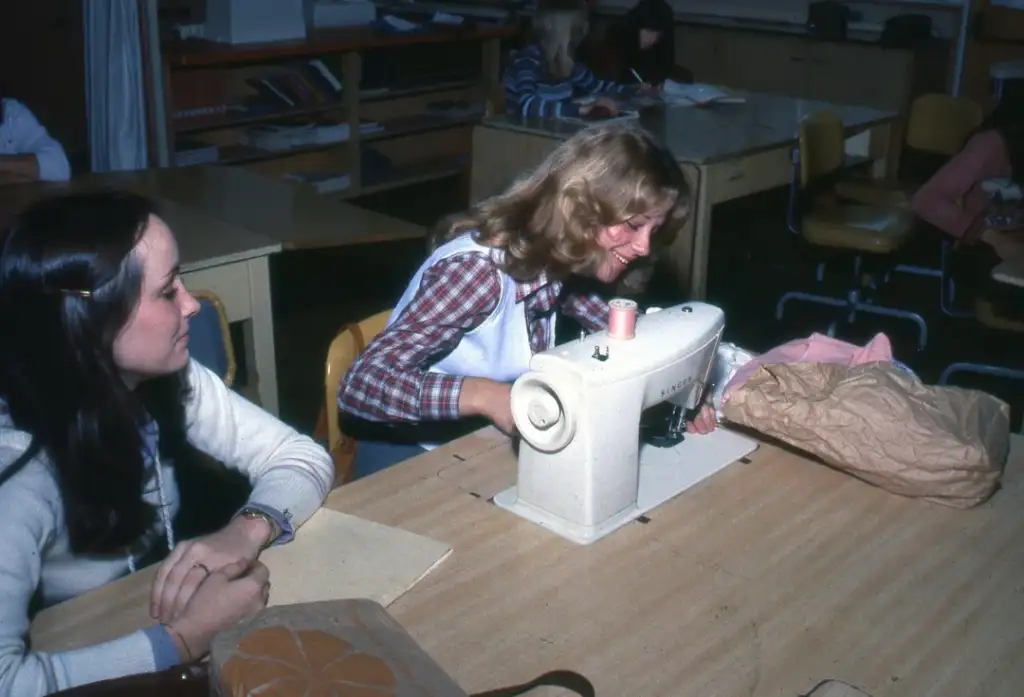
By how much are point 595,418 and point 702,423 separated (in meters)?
0.36

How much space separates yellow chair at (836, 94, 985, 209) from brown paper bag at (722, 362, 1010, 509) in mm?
2532

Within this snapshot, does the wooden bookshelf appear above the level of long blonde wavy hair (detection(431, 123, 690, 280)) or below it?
below

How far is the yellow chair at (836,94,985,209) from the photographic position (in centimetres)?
379

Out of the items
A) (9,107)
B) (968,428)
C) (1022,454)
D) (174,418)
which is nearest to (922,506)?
(968,428)

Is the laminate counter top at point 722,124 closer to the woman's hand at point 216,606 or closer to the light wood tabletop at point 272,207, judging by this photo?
the light wood tabletop at point 272,207

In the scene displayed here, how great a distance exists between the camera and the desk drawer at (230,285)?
2.20 m

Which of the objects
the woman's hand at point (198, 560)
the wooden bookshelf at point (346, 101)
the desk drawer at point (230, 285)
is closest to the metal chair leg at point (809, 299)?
the wooden bookshelf at point (346, 101)

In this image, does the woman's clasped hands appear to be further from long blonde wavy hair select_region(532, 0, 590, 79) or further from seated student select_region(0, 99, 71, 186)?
long blonde wavy hair select_region(532, 0, 590, 79)

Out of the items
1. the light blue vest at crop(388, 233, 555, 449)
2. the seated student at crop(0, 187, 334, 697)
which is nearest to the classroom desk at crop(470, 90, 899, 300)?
the light blue vest at crop(388, 233, 555, 449)

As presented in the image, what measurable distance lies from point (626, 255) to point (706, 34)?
17.1ft

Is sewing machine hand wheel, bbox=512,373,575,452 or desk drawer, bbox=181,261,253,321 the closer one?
sewing machine hand wheel, bbox=512,373,575,452

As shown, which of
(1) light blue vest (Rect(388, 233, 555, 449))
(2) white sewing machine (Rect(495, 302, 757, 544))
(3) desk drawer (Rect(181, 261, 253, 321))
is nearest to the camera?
(2) white sewing machine (Rect(495, 302, 757, 544))

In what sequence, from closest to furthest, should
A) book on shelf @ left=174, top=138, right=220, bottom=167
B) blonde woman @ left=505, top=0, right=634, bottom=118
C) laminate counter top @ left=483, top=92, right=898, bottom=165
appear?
laminate counter top @ left=483, top=92, right=898, bottom=165 < book on shelf @ left=174, top=138, right=220, bottom=167 < blonde woman @ left=505, top=0, right=634, bottom=118

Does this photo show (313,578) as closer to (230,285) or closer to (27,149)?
(230,285)
